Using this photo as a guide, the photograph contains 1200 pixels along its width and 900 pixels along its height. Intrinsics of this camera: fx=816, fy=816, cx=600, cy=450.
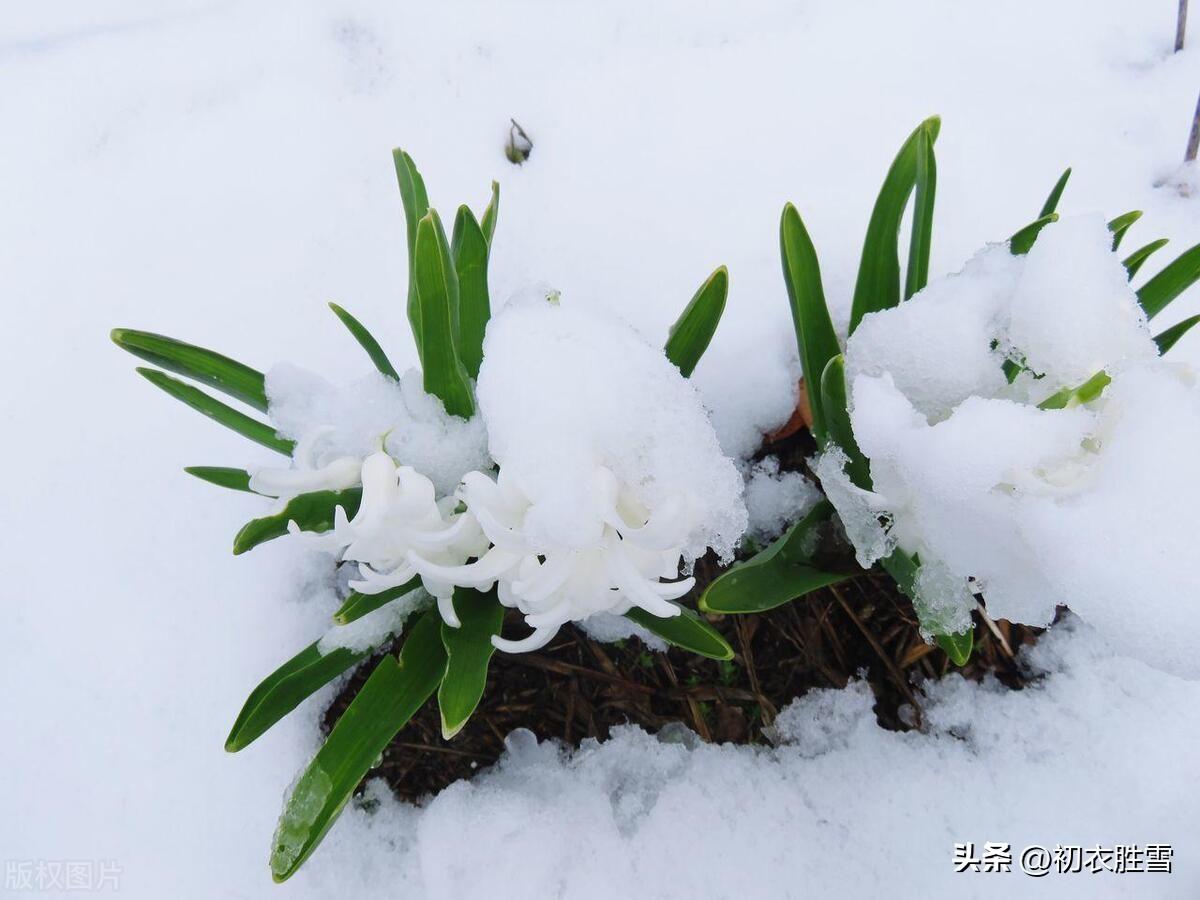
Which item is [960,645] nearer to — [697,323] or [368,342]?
[697,323]

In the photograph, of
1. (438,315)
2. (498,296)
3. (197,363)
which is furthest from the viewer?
(498,296)

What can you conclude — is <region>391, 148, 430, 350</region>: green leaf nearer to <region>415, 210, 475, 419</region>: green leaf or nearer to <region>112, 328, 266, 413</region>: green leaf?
<region>415, 210, 475, 419</region>: green leaf

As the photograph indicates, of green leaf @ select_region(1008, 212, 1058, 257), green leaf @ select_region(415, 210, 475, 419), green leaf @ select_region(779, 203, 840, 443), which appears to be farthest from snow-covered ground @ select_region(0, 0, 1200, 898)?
green leaf @ select_region(415, 210, 475, 419)

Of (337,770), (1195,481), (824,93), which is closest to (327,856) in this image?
(337,770)

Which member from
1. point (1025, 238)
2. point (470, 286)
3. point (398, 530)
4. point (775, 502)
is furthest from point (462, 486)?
point (1025, 238)

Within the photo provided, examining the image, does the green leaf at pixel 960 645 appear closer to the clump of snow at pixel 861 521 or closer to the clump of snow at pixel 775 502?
the clump of snow at pixel 861 521

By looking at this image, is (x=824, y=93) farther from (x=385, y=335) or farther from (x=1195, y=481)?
(x=1195, y=481)
